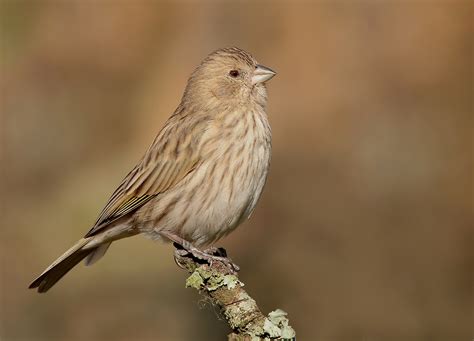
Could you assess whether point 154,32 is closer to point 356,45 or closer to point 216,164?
point 356,45

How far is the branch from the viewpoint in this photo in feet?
15.9

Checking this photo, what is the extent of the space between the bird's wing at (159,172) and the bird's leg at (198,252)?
318 millimetres

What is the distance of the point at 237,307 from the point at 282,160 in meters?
5.79

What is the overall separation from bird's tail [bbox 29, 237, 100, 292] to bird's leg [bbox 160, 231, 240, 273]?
70 centimetres

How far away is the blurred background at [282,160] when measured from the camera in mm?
9648

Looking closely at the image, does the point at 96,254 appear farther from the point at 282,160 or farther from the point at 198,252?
the point at 282,160

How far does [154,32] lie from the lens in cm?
1206

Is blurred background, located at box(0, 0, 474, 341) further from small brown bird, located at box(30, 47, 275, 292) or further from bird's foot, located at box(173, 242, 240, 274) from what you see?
bird's foot, located at box(173, 242, 240, 274)

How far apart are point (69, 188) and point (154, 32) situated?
2.47m

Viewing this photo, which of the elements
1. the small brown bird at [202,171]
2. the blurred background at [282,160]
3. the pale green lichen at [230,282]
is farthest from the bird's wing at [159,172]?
the blurred background at [282,160]

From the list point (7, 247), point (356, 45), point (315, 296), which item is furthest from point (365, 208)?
point (7, 247)

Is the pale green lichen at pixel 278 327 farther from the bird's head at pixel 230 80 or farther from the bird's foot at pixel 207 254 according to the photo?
the bird's head at pixel 230 80

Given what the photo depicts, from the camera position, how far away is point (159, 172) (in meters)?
6.72

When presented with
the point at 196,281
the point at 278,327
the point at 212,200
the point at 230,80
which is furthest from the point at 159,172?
the point at 278,327
